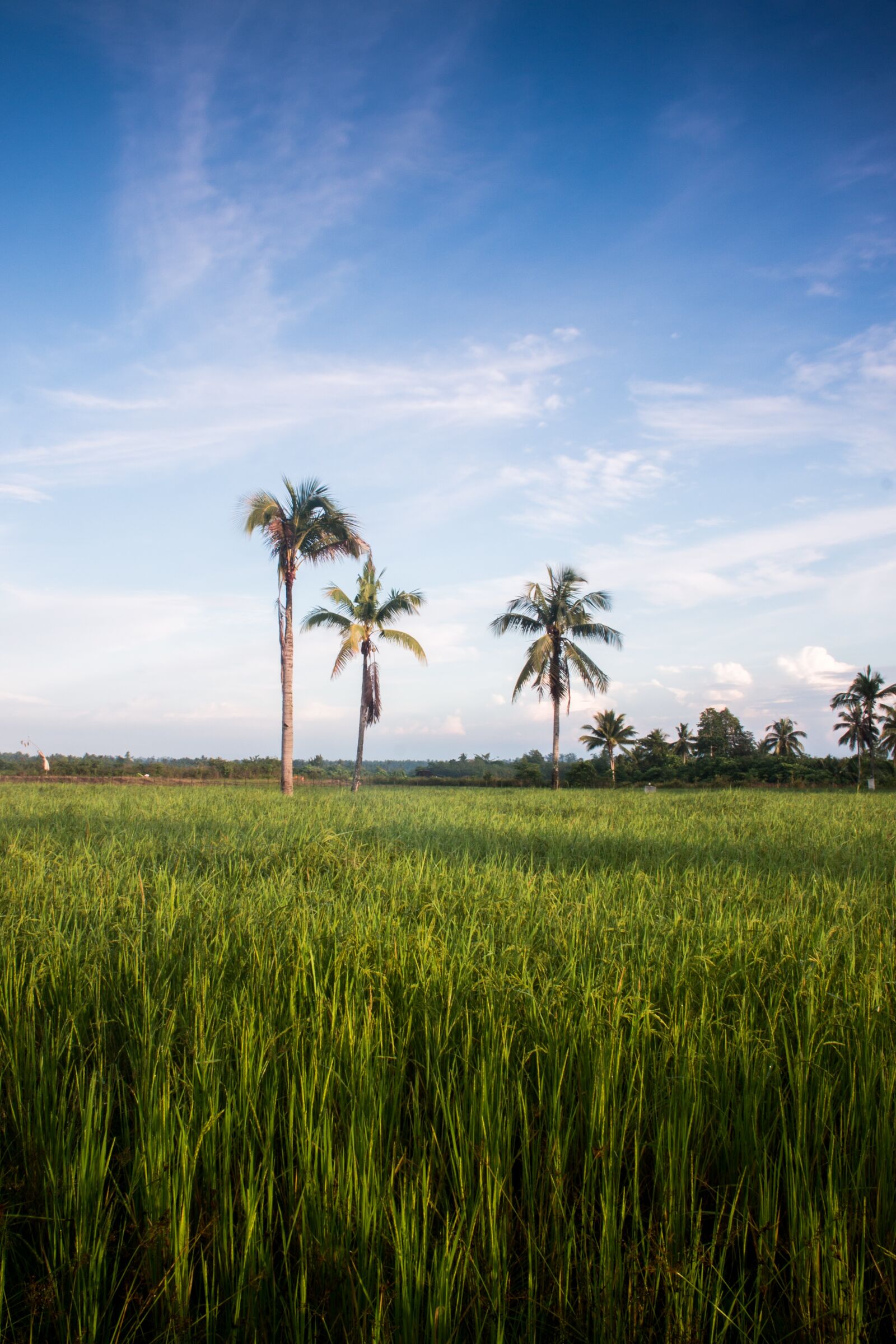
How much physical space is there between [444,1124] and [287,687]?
16767mm

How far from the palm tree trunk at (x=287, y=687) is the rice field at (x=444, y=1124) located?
1427cm

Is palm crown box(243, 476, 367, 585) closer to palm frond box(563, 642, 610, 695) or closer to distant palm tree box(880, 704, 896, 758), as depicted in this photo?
palm frond box(563, 642, 610, 695)

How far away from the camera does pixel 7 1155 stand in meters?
2.08

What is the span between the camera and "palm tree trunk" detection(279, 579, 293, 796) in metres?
18.4

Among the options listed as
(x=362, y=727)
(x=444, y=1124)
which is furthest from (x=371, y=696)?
(x=444, y=1124)

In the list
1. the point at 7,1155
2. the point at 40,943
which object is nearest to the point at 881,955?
the point at 7,1155

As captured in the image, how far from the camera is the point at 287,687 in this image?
723 inches

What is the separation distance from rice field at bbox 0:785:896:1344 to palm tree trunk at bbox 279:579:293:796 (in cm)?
1427

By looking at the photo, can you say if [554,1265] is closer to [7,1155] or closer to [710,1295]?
[710,1295]

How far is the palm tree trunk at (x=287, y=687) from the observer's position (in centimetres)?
1836

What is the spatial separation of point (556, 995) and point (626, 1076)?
548mm

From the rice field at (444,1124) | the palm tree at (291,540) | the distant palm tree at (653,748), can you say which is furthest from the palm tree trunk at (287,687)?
the distant palm tree at (653,748)

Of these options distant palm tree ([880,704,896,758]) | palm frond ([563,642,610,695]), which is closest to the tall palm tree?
distant palm tree ([880,704,896,758])

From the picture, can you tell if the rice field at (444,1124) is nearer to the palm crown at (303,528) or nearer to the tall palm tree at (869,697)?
the palm crown at (303,528)
